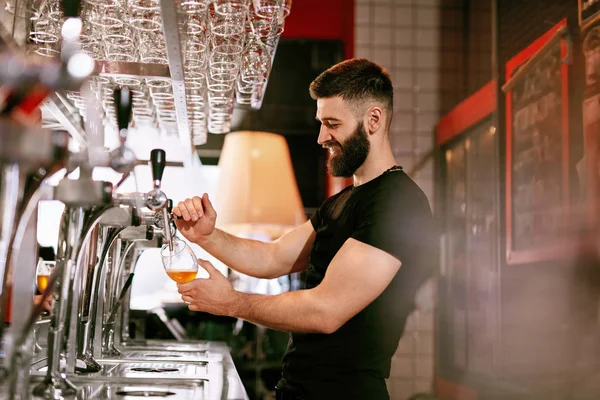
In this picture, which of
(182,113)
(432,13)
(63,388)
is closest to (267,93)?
(432,13)

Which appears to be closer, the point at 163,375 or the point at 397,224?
the point at 163,375

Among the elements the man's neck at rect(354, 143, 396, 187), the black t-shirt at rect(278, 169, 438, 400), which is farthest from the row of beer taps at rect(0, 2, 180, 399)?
the man's neck at rect(354, 143, 396, 187)

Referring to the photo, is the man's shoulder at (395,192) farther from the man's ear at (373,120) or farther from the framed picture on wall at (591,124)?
the framed picture on wall at (591,124)

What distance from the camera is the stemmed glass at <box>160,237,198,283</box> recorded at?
66.2 inches

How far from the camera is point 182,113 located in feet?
6.10

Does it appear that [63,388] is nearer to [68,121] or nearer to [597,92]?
[68,121]

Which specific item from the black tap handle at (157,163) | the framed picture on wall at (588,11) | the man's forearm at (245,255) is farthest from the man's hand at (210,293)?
the framed picture on wall at (588,11)

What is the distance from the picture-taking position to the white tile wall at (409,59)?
12.8 ft

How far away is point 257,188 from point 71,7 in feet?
5.29

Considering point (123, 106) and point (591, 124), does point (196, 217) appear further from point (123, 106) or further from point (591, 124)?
point (591, 124)

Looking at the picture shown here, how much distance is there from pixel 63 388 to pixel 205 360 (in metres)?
0.64

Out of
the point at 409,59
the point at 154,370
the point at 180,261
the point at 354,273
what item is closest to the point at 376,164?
the point at 354,273

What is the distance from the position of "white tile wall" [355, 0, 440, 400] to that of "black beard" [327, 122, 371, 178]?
1.98 metres

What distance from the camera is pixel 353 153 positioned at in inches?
74.9
